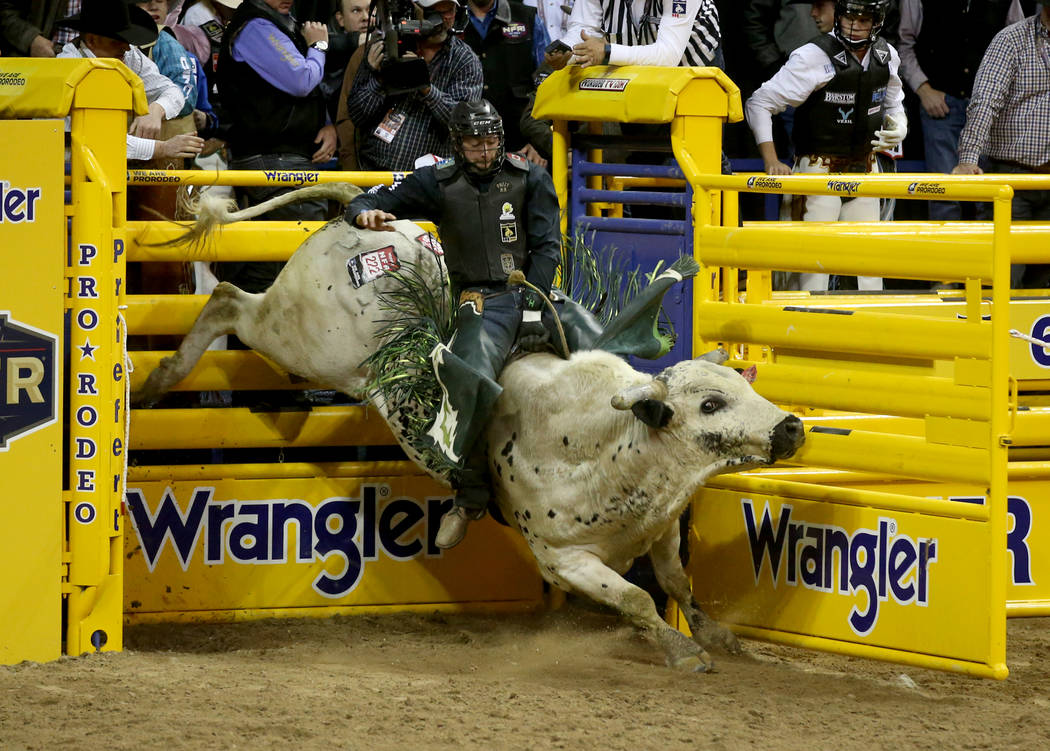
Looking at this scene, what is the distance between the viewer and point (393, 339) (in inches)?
251

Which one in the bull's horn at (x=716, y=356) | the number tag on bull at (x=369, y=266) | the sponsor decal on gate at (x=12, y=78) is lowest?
the bull's horn at (x=716, y=356)

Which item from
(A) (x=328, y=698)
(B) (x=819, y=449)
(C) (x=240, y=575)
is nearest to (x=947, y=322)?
(B) (x=819, y=449)

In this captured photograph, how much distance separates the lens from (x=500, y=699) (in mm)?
5246

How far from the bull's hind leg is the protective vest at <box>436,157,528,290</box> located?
3.58ft

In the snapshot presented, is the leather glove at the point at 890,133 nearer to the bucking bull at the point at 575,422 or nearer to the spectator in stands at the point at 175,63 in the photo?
the bucking bull at the point at 575,422

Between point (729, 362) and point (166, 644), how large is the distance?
2693 mm

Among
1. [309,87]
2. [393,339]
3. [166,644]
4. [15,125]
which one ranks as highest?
[309,87]

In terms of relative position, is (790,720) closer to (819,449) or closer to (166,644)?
(819,449)

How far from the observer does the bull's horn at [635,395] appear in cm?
559

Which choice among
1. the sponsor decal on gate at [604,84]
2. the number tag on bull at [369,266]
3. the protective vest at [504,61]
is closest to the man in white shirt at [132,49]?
the number tag on bull at [369,266]

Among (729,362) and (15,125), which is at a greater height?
(15,125)

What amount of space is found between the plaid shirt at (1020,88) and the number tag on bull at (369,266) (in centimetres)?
404

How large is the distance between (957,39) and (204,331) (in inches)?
224

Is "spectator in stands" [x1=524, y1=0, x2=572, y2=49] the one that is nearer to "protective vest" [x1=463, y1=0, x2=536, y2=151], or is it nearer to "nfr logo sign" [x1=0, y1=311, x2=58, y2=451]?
"protective vest" [x1=463, y1=0, x2=536, y2=151]
